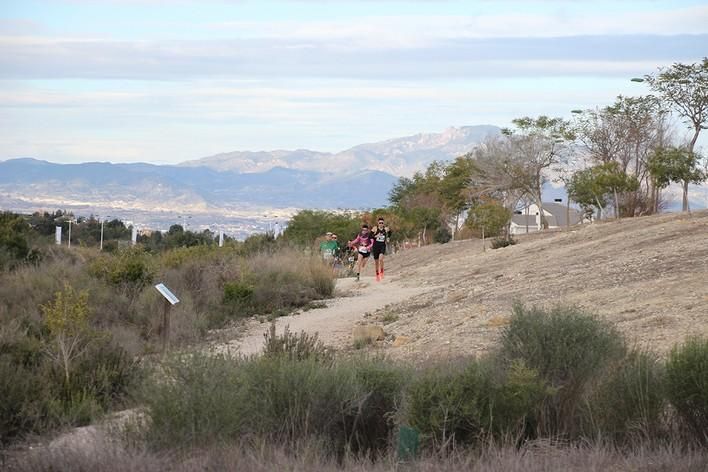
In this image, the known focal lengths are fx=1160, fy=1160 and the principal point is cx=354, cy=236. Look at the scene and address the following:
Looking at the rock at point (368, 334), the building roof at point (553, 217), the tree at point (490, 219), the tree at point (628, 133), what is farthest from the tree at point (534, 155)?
the rock at point (368, 334)

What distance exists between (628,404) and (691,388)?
54cm

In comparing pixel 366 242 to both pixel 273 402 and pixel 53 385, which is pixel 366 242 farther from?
pixel 273 402

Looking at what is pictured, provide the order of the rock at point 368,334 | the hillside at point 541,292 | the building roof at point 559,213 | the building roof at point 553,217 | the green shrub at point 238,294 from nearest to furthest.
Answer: the hillside at point 541,292 < the rock at point 368,334 < the green shrub at point 238,294 < the building roof at point 559,213 < the building roof at point 553,217

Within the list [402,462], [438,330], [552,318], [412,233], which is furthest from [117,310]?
[412,233]

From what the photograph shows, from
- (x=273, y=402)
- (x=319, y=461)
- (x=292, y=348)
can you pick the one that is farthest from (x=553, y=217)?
(x=319, y=461)

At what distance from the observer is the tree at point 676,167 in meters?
39.7

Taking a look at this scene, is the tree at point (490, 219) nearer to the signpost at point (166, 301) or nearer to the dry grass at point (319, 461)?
the signpost at point (166, 301)

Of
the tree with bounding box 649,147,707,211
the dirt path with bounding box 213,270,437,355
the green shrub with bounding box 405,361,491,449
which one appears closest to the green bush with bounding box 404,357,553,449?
the green shrub with bounding box 405,361,491,449

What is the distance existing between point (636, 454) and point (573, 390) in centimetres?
148

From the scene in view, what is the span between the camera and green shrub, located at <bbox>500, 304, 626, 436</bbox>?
9945 mm

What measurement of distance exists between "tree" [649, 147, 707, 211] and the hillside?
6.57m

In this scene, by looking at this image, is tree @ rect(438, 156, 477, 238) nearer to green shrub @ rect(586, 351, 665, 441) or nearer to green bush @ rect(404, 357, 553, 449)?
green shrub @ rect(586, 351, 665, 441)

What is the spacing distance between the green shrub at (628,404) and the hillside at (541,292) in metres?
3.21

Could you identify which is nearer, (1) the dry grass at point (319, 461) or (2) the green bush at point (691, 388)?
(1) the dry grass at point (319, 461)
